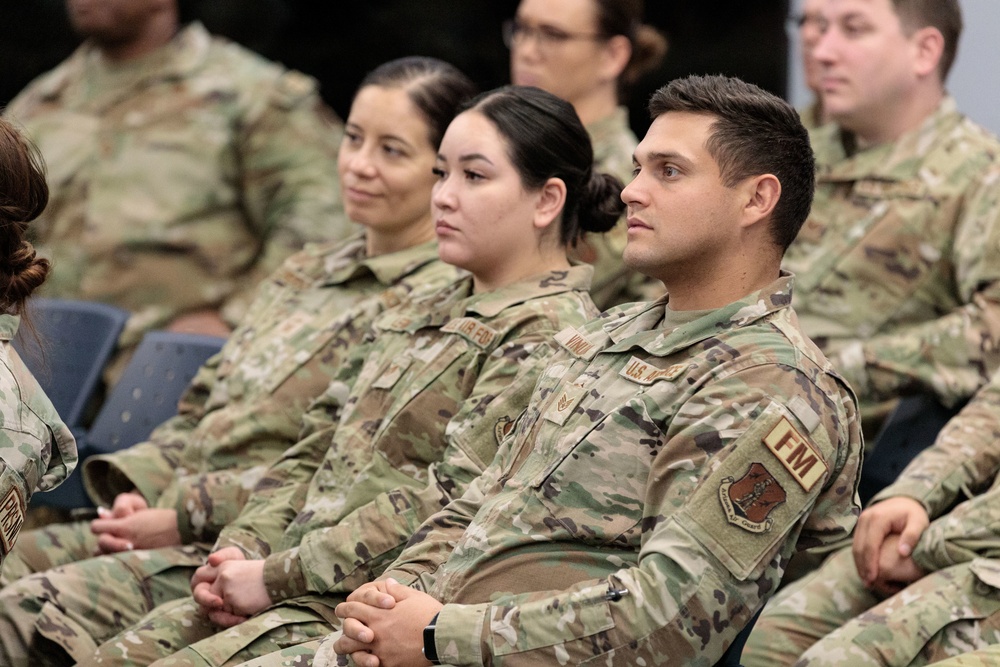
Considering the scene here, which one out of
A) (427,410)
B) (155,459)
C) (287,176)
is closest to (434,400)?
(427,410)

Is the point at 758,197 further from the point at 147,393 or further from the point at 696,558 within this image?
the point at 147,393

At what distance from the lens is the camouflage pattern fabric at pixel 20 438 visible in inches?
78.2

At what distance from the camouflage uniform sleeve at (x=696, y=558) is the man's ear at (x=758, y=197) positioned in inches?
9.8

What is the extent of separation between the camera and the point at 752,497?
174 centimetres

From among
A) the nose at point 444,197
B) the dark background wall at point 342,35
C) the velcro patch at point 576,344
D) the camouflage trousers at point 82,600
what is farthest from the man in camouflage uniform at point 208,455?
the dark background wall at point 342,35

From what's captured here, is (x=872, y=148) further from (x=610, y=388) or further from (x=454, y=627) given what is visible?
(x=454, y=627)

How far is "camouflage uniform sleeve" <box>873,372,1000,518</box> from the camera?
8.32 ft

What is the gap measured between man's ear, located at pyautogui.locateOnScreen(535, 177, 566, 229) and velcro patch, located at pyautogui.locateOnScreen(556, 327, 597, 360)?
38 cm

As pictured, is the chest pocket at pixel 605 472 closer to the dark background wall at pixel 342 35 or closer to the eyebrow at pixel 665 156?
the eyebrow at pixel 665 156

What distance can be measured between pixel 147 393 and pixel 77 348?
0.99 ft

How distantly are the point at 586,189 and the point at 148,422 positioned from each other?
1.39 metres

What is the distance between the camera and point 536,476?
6.39 feet

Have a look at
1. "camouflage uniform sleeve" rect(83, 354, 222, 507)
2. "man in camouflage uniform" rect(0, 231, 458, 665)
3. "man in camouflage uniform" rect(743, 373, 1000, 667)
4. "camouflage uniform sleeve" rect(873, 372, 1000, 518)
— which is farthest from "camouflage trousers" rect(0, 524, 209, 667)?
"camouflage uniform sleeve" rect(873, 372, 1000, 518)

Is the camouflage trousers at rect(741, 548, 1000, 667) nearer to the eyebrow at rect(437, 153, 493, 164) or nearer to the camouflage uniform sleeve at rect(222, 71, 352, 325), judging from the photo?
the eyebrow at rect(437, 153, 493, 164)
